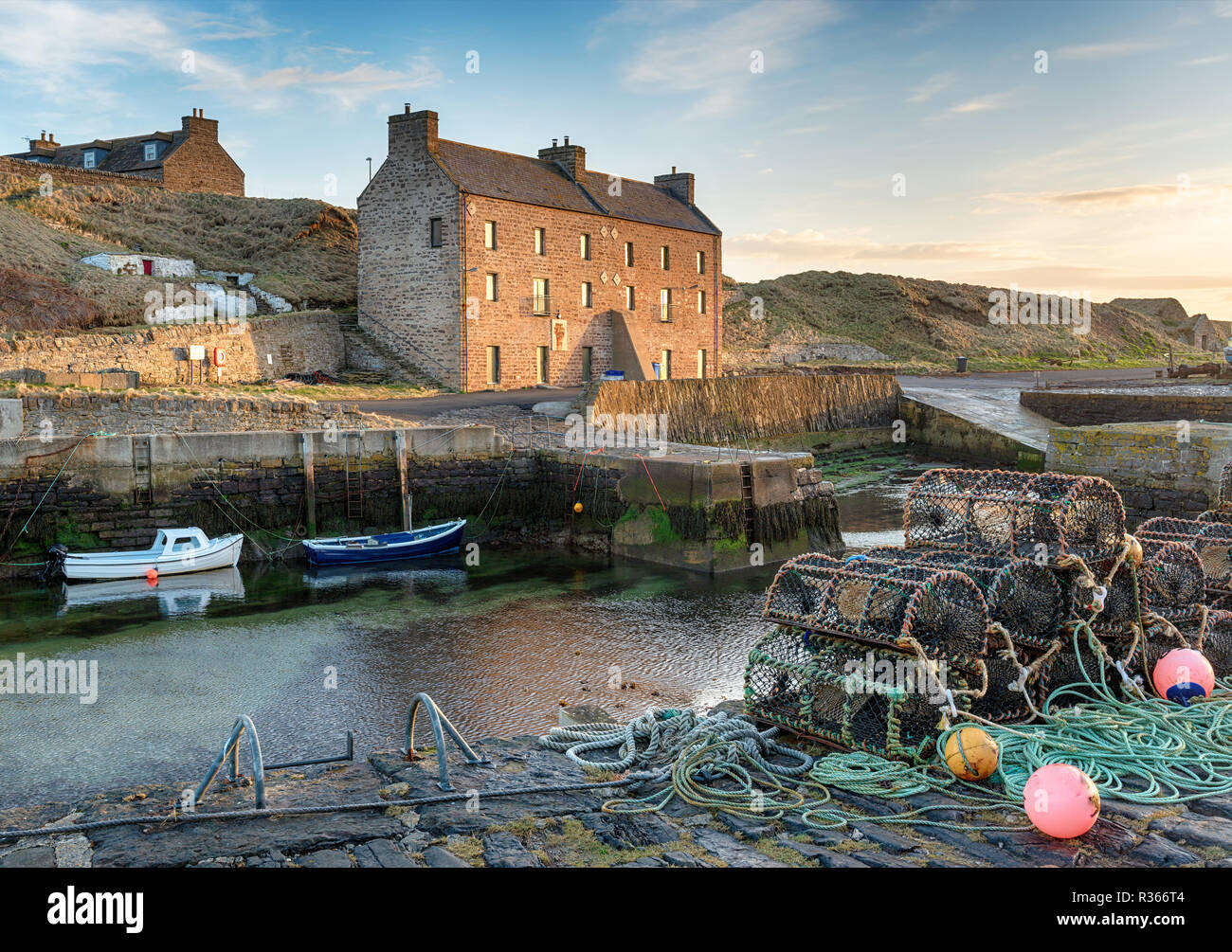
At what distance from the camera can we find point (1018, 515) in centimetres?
830

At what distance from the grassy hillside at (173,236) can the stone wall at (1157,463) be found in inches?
1056

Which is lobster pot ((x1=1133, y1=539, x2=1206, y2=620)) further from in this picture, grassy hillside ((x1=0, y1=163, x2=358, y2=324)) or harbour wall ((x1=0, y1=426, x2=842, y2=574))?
grassy hillside ((x1=0, y1=163, x2=358, y2=324))

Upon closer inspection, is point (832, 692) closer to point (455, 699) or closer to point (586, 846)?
point (586, 846)

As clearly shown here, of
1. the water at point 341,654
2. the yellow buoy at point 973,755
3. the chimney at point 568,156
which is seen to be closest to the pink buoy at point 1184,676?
the yellow buoy at point 973,755

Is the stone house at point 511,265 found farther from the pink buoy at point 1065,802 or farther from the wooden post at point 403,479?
the pink buoy at point 1065,802

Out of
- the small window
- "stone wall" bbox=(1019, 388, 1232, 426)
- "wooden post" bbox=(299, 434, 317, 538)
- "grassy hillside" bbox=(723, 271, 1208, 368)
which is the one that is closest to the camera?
"wooden post" bbox=(299, 434, 317, 538)

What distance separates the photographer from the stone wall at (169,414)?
18.8 metres

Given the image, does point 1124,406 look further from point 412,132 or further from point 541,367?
point 412,132

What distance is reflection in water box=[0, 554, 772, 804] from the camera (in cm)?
955

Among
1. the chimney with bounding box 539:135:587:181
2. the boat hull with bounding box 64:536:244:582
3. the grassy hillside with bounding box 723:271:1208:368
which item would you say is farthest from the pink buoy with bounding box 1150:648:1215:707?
the grassy hillside with bounding box 723:271:1208:368

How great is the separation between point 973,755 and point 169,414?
1844 cm

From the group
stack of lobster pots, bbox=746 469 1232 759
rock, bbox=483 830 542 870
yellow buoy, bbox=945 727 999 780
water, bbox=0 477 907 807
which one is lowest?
water, bbox=0 477 907 807

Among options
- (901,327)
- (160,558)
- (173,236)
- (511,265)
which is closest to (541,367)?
(511,265)

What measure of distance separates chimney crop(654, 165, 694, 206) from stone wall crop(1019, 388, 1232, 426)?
1783cm
